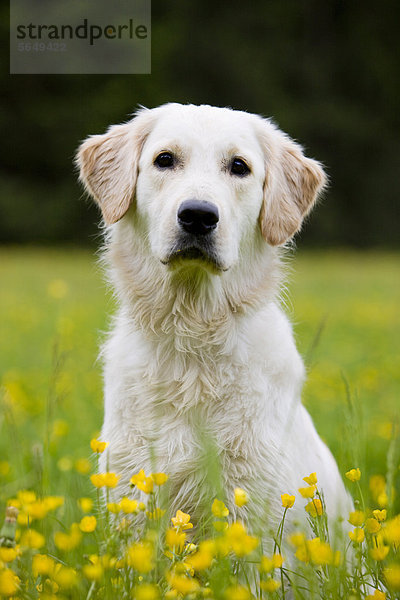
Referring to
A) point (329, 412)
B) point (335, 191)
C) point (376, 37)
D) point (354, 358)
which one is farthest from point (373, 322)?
point (376, 37)

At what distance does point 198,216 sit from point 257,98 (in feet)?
71.6

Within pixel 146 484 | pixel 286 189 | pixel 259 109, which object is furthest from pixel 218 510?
pixel 259 109

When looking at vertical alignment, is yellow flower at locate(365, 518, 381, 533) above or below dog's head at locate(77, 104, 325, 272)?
below

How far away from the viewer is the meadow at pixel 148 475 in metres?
1.75

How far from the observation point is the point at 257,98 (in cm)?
2347

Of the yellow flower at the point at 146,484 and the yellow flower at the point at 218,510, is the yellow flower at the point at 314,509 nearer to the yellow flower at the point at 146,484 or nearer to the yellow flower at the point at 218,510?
the yellow flower at the point at 218,510

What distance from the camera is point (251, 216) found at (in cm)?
296

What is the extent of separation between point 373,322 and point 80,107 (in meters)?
14.9

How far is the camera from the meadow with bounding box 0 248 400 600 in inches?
69.0

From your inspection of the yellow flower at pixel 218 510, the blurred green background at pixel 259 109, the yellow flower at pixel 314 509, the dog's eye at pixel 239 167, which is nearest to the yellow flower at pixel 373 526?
the yellow flower at pixel 314 509

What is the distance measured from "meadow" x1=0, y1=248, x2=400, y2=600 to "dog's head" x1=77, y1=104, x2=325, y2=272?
353 millimetres

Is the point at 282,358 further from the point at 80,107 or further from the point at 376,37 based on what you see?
the point at 376,37

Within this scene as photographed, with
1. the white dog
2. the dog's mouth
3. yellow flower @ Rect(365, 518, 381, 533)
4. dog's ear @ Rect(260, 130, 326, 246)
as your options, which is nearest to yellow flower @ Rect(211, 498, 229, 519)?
yellow flower @ Rect(365, 518, 381, 533)

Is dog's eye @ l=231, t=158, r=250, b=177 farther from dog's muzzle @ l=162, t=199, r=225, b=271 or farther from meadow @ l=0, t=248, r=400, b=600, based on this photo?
meadow @ l=0, t=248, r=400, b=600
